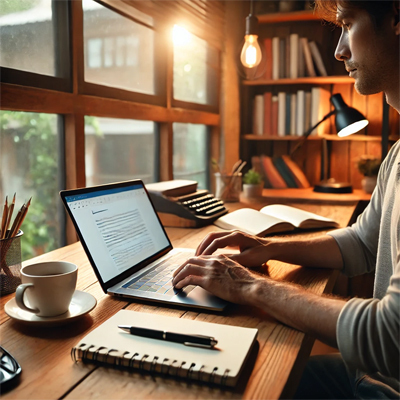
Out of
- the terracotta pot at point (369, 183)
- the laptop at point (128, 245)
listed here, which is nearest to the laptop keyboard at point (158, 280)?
the laptop at point (128, 245)

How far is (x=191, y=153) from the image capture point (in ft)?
9.31

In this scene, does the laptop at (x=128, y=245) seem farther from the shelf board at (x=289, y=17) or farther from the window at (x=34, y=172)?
the shelf board at (x=289, y=17)

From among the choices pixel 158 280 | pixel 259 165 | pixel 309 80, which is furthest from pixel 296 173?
pixel 158 280

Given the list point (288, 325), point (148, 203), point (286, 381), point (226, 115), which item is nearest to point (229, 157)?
point (226, 115)

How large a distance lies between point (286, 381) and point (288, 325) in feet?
0.61

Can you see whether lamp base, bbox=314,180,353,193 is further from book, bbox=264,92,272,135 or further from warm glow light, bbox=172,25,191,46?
warm glow light, bbox=172,25,191,46

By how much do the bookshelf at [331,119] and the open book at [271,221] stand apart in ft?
4.18

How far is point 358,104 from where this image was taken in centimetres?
307

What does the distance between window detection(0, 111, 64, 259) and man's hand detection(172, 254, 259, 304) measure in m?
0.80

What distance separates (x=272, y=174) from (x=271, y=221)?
1412mm

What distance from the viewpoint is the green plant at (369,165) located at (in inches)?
107

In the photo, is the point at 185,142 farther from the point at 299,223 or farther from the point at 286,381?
the point at 286,381

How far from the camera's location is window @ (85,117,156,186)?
6.21 ft

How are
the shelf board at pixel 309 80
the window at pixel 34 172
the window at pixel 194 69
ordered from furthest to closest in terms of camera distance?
the shelf board at pixel 309 80 → the window at pixel 194 69 → the window at pixel 34 172
